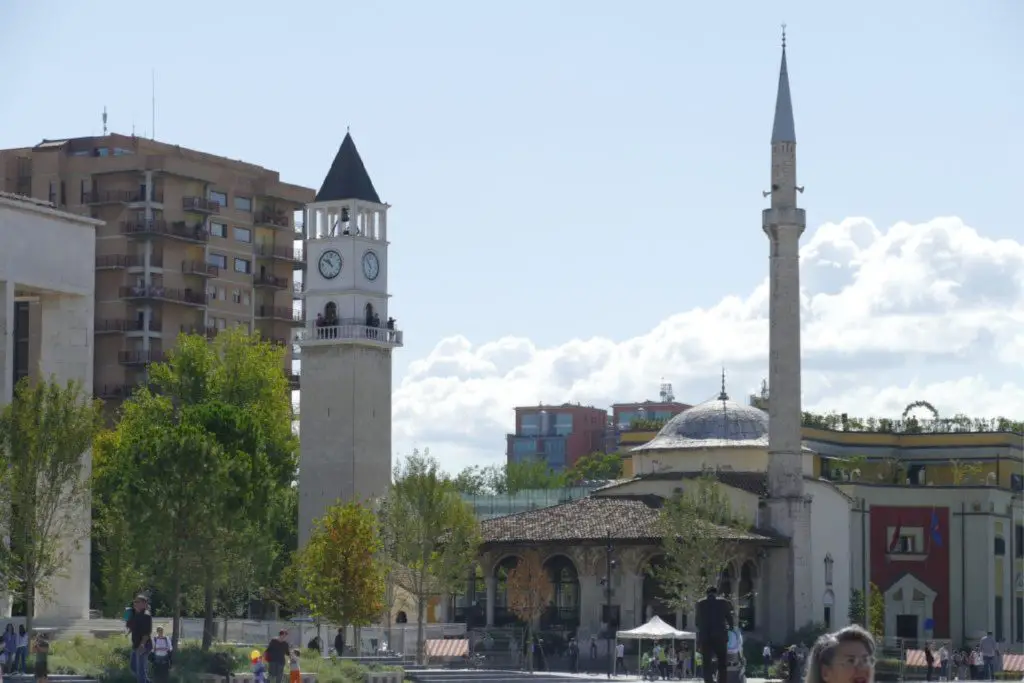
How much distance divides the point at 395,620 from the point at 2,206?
3190 centimetres

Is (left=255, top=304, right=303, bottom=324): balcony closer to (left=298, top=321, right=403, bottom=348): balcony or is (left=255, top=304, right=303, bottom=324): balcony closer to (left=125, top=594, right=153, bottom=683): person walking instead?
(left=298, top=321, right=403, bottom=348): balcony

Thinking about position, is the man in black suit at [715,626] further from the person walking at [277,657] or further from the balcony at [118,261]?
the balcony at [118,261]

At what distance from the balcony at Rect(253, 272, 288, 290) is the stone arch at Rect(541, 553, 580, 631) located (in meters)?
36.3

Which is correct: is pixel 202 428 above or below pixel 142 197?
below

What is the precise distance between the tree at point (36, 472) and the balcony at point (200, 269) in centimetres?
5638

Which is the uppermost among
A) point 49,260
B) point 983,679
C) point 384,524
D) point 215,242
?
point 215,242

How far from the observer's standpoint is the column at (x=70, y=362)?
162 feet

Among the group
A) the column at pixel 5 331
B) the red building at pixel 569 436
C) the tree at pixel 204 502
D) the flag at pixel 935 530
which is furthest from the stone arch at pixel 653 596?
the red building at pixel 569 436

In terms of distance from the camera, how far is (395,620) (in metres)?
76.4

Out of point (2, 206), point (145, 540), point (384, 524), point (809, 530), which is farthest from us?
point (809, 530)

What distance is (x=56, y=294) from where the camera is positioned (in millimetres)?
50875

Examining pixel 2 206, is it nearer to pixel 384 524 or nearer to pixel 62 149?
pixel 384 524

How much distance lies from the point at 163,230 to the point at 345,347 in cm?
2126

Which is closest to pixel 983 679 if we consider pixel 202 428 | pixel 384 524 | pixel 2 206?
pixel 384 524
